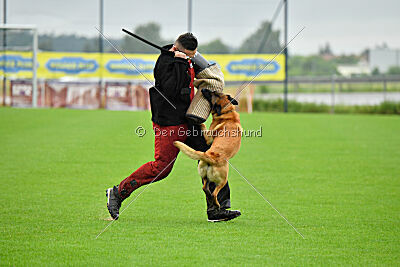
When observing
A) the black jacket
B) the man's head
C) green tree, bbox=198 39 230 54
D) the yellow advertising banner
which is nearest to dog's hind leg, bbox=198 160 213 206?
the black jacket

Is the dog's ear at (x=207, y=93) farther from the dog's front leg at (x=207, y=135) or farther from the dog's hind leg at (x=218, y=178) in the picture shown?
the dog's hind leg at (x=218, y=178)

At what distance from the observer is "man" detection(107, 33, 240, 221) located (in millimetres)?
6043

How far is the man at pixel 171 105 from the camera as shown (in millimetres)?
6043

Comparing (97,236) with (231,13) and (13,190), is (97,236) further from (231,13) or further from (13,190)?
(231,13)

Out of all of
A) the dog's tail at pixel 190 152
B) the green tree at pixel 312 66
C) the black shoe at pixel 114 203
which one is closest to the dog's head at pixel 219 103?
the dog's tail at pixel 190 152

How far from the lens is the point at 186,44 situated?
6.11 m

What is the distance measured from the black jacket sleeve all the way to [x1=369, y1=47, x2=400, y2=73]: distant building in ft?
165

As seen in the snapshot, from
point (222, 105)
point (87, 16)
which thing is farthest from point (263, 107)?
point (222, 105)

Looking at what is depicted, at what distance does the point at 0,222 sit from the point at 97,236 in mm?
1173

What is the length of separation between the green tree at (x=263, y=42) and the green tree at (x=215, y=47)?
2.50ft

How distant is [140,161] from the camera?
11258 mm

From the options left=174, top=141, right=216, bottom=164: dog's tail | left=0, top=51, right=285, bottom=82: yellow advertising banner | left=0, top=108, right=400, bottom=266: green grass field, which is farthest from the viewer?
left=0, top=51, right=285, bottom=82: yellow advertising banner

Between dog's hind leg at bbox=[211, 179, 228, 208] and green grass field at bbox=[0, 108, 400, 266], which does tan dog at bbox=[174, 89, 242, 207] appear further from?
green grass field at bbox=[0, 108, 400, 266]

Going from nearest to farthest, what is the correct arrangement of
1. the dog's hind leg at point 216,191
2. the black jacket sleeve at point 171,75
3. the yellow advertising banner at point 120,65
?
the black jacket sleeve at point 171,75, the dog's hind leg at point 216,191, the yellow advertising banner at point 120,65
